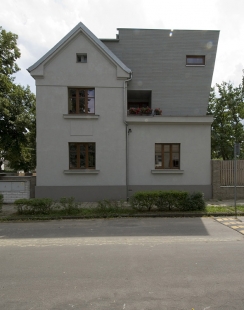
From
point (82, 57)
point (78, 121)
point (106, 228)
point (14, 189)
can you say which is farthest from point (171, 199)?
point (82, 57)

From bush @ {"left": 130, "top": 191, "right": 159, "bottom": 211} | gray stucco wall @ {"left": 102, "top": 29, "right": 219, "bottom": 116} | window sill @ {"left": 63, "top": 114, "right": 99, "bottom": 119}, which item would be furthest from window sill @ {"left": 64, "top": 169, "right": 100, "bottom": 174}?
gray stucco wall @ {"left": 102, "top": 29, "right": 219, "bottom": 116}

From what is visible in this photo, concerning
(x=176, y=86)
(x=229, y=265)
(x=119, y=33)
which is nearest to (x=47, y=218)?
(x=229, y=265)

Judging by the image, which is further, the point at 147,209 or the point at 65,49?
the point at 65,49

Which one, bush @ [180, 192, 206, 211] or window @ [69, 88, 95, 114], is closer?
bush @ [180, 192, 206, 211]

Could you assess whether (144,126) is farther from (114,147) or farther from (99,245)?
(99,245)

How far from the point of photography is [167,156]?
1418cm

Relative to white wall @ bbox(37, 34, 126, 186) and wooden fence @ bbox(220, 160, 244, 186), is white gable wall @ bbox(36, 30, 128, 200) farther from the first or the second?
wooden fence @ bbox(220, 160, 244, 186)

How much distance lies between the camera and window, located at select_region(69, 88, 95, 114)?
1368 centimetres

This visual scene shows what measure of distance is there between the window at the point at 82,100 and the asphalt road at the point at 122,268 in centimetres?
750

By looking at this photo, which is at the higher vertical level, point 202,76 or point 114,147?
point 202,76

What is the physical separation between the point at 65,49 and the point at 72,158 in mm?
6007

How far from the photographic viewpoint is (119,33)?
15672 mm

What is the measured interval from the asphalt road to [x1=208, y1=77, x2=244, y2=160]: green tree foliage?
13.7 metres

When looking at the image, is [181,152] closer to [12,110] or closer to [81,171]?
[81,171]
